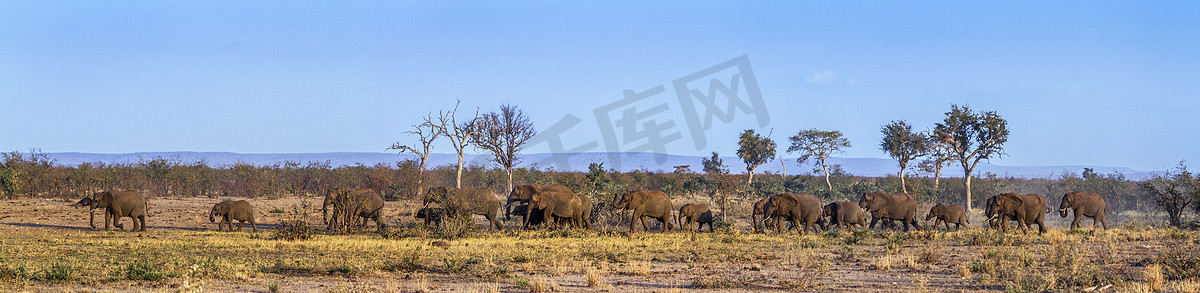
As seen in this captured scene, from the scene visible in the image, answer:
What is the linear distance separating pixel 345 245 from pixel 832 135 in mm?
47457

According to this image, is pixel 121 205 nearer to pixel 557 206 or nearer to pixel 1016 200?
pixel 557 206

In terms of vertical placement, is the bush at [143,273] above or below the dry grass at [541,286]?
above

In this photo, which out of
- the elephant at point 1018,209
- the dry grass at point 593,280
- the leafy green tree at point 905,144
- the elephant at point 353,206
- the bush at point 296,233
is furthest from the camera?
the leafy green tree at point 905,144

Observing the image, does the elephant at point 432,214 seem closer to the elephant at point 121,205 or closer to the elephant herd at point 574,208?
the elephant herd at point 574,208

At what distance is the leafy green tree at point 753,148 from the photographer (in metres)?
56.3

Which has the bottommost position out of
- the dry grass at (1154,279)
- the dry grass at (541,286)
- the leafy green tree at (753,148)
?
the dry grass at (541,286)

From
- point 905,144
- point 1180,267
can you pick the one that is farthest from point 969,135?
point 1180,267

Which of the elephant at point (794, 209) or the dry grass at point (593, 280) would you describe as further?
the elephant at point (794, 209)

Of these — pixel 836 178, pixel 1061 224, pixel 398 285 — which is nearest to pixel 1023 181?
pixel 836 178

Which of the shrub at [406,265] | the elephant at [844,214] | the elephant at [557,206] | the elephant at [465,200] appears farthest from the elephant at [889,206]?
the shrub at [406,265]

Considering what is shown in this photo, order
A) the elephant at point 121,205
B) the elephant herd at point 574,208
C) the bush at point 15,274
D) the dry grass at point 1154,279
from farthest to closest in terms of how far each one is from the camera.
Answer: the elephant herd at point 574,208 → the elephant at point 121,205 → the bush at point 15,274 → the dry grass at point 1154,279

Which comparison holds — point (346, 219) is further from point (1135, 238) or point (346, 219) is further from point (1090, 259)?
point (1135, 238)

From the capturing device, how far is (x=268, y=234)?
22.8m

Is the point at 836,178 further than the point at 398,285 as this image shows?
Yes
